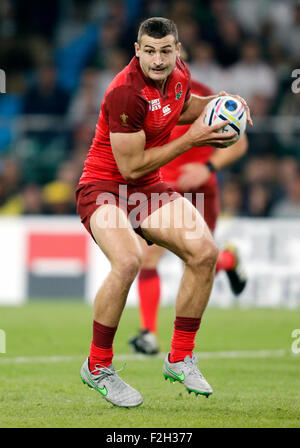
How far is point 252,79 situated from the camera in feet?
45.8

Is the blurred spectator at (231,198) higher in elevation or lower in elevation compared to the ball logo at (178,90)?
lower

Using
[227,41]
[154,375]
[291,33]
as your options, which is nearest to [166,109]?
[154,375]

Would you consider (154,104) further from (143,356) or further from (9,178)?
(9,178)

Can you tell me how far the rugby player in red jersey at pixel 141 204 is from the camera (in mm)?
5461

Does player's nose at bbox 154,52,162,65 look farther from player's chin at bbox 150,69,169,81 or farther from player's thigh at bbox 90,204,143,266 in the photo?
player's thigh at bbox 90,204,143,266

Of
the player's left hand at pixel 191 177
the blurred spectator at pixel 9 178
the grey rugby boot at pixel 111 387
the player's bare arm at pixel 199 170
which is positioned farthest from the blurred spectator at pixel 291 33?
the grey rugby boot at pixel 111 387

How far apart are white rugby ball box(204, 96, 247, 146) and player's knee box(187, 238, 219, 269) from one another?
64 centimetres

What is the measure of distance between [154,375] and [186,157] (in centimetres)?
235

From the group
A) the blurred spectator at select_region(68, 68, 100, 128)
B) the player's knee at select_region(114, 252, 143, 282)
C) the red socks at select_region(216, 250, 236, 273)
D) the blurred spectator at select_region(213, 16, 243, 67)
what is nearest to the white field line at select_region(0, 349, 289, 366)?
the red socks at select_region(216, 250, 236, 273)

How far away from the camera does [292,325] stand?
9812 mm

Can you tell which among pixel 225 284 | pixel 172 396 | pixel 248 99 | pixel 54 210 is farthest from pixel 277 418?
pixel 248 99

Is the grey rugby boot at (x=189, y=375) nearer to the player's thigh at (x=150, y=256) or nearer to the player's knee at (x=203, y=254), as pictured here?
the player's knee at (x=203, y=254)

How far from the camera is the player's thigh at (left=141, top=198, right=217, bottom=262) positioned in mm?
5594

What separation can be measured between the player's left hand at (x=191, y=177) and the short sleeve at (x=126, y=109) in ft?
8.10
